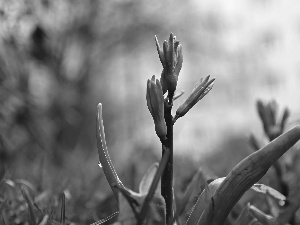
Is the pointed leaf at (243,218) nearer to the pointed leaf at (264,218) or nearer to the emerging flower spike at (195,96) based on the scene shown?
the pointed leaf at (264,218)

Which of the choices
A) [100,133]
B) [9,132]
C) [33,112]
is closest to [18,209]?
[100,133]

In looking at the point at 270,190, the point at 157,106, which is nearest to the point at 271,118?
the point at 270,190

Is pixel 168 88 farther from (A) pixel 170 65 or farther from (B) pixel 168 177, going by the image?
(B) pixel 168 177

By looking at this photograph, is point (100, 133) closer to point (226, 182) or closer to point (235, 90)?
point (226, 182)

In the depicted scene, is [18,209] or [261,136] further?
[261,136]

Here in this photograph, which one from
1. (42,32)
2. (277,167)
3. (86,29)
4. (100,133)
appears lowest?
(277,167)

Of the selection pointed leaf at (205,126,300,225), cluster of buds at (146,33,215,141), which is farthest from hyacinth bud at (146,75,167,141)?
pointed leaf at (205,126,300,225)

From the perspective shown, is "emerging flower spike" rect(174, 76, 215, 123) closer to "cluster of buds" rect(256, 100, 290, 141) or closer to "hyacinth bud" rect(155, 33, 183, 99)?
"hyacinth bud" rect(155, 33, 183, 99)

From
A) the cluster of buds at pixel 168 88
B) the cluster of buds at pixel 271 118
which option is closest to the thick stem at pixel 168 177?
the cluster of buds at pixel 168 88
